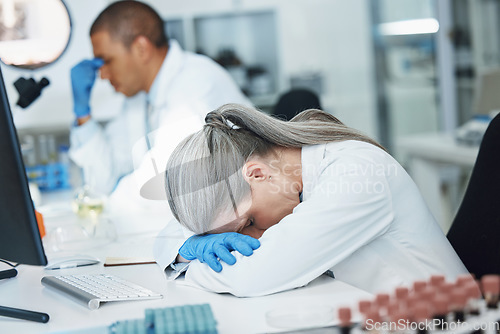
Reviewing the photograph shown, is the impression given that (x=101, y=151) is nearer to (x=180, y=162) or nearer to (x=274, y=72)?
(x=180, y=162)

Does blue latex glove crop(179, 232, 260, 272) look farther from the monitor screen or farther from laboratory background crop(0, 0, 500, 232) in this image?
laboratory background crop(0, 0, 500, 232)

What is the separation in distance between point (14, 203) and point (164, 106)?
→ 1.54 metres

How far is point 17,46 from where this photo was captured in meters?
2.30

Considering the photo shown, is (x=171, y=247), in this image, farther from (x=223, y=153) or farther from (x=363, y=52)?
(x=363, y=52)

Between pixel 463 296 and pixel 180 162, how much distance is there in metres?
0.66

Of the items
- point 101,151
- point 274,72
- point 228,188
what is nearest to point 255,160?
point 228,188

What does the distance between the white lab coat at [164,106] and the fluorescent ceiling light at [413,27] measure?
241 centimetres

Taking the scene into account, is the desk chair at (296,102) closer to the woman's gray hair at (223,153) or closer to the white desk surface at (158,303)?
the woman's gray hair at (223,153)

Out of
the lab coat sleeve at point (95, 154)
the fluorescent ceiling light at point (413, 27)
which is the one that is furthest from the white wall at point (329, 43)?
the lab coat sleeve at point (95, 154)

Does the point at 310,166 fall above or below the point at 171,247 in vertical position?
above

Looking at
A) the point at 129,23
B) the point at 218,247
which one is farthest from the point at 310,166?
the point at 129,23

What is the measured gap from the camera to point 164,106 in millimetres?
2477

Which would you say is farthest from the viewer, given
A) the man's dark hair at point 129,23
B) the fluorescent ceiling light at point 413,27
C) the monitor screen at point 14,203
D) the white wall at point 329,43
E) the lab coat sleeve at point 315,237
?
the fluorescent ceiling light at point 413,27

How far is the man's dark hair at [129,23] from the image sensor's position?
2.48m
